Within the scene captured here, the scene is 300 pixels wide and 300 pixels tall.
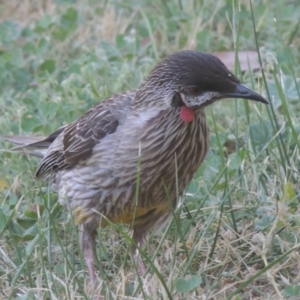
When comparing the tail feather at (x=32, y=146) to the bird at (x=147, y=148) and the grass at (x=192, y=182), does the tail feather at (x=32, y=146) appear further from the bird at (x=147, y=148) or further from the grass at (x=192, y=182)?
the bird at (x=147, y=148)

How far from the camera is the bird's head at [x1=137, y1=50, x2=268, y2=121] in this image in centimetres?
449

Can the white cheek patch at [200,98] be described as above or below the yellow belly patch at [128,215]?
above

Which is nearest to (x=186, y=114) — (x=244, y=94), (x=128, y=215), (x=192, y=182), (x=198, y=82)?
(x=198, y=82)

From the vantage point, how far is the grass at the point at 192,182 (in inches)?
173

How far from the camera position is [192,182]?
5367 mm

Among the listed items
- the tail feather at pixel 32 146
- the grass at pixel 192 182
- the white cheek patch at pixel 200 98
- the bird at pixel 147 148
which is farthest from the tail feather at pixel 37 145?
the white cheek patch at pixel 200 98

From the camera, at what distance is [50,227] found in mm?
4559

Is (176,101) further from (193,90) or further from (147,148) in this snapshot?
(147,148)

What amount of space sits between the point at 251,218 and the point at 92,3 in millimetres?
3676

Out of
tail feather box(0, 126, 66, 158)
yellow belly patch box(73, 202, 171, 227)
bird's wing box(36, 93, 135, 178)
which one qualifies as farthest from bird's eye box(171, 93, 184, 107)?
tail feather box(0, 126, 66, 158)

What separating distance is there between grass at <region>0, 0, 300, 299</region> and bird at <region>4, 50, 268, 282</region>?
140mm

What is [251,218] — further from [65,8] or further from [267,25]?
[65,8]

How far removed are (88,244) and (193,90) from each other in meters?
0.98

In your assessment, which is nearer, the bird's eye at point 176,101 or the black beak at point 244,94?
the black beak at point 244,94
